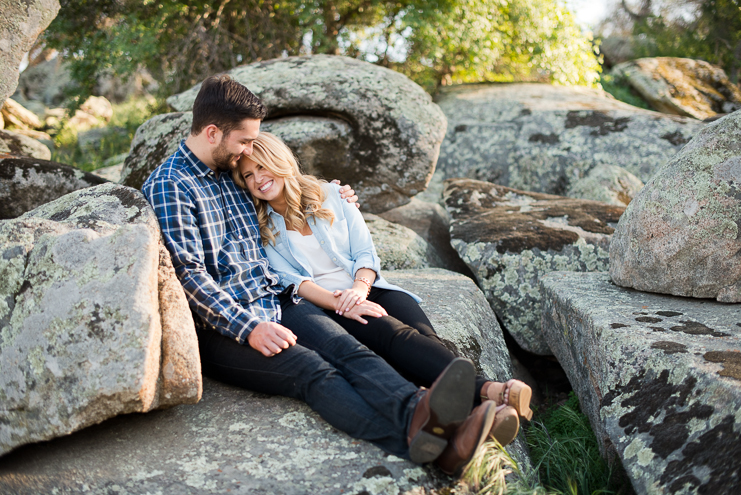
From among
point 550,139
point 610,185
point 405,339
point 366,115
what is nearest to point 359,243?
point 405,339

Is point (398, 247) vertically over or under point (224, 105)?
under

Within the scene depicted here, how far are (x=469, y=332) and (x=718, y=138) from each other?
190 cm

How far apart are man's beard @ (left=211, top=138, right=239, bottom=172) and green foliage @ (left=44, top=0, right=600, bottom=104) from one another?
4524 millimetres

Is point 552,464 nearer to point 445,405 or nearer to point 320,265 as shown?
point 445,405

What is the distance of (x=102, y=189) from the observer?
308cm

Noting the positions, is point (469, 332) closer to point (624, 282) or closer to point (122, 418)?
point (624, 282)

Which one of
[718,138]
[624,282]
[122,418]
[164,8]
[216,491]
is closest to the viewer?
[216,491]

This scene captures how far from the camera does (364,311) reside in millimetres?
3115

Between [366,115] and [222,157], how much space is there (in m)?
2.17

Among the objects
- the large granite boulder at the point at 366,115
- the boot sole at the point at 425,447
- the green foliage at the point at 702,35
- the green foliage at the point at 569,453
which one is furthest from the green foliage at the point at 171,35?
the green foliage at the point at 702,35

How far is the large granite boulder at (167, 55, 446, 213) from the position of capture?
5.10m

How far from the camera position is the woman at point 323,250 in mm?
3152

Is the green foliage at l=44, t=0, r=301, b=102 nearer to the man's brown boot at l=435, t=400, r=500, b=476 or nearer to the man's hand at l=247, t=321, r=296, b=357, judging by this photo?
the man's hand at l=247, t=321, r=296, b=357

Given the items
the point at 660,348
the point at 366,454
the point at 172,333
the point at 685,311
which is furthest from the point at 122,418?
the point at 685,311
